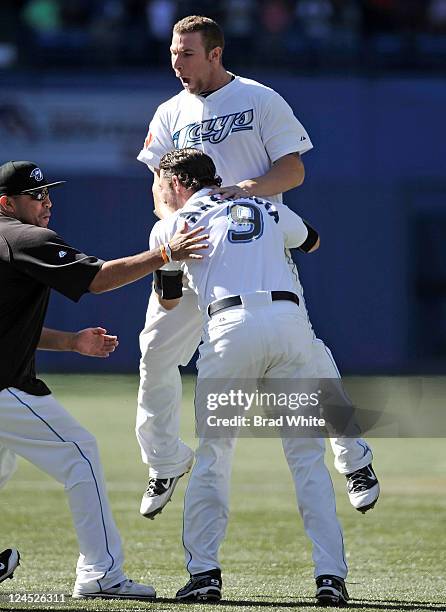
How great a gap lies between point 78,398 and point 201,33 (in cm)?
935

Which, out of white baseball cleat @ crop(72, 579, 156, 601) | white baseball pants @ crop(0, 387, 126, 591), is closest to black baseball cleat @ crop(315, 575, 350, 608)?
white baseball cleat @ crop(72, 579, 156, 601)

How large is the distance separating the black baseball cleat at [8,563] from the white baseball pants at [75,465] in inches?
14.1

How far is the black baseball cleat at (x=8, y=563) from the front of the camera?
550cm

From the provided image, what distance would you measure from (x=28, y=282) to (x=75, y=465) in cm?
82

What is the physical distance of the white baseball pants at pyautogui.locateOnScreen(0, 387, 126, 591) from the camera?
5.28 metres

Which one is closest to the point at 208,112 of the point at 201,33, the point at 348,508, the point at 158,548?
the point at 201,33

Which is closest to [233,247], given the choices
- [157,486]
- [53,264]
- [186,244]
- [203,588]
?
[186,244]

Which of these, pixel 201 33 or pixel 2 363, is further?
pixel 201 33

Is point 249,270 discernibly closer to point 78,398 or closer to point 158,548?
point 158,548

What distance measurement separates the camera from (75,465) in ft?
17.5

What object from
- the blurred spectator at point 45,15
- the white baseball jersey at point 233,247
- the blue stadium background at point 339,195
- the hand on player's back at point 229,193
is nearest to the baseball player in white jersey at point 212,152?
the hand on player's back at point 229,193

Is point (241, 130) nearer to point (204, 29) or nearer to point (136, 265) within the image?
point (204, 29)

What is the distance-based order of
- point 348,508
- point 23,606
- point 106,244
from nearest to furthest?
point 23,606
point 348,508
point 106,244

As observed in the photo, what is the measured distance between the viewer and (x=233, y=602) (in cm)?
532
